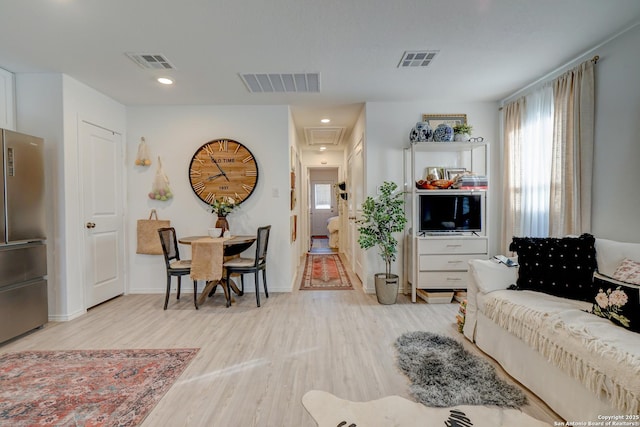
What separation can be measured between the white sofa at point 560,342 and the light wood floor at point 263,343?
0.17m

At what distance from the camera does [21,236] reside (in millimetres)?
2656

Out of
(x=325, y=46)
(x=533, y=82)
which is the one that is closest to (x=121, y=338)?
(x=325, y=46)

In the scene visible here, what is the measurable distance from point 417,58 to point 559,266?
207 cm

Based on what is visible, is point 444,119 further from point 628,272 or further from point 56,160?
point 56,160

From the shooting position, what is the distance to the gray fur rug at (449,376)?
1737mm

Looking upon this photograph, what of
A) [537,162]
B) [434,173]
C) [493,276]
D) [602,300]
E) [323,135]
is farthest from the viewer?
[323,135]

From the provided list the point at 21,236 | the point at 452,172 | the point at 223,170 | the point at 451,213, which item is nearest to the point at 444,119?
the point at 452,172

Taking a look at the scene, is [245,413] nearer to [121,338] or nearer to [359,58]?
[121,338]

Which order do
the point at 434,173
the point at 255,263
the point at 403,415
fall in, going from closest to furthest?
1. the point at 403,415
2. the point at 255,263
3. the point at 434,173

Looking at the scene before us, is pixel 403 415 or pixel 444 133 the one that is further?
pixel 444 133

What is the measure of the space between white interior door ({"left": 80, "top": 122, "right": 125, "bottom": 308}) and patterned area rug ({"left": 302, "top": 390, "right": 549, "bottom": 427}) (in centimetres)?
307

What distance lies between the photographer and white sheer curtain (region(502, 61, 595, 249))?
8.69ft

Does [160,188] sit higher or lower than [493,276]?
higher

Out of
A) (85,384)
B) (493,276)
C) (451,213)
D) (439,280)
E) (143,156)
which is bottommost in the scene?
(85,384)
